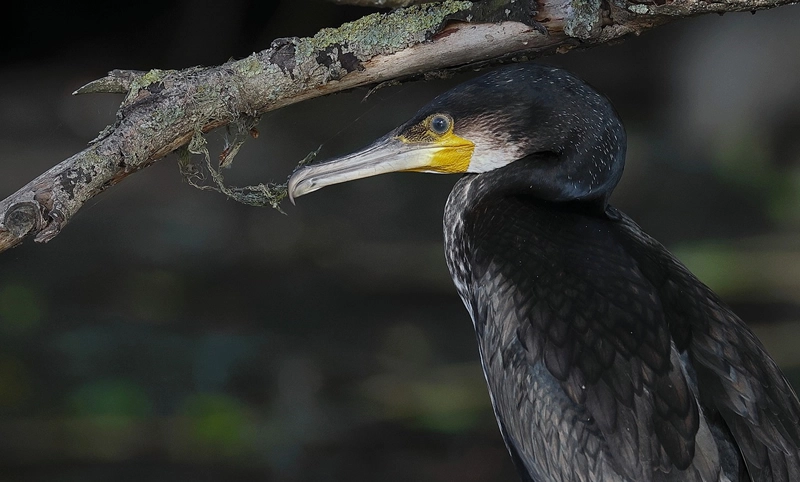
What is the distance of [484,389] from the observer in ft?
14.0

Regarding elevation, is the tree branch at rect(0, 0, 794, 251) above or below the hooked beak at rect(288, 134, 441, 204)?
above

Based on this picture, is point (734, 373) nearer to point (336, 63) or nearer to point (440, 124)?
point (440, 124)

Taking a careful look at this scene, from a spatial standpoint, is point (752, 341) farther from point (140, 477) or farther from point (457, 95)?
point (140, 477)

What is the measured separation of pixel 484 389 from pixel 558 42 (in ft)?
7.69

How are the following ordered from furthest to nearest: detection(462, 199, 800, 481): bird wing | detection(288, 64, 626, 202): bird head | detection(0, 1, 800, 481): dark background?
1. detection(0, 1, 800, 481): dark background
2. detection(288, 64, 626, 202): bird head
3. detection(462, 199, 800, 481): bird wing

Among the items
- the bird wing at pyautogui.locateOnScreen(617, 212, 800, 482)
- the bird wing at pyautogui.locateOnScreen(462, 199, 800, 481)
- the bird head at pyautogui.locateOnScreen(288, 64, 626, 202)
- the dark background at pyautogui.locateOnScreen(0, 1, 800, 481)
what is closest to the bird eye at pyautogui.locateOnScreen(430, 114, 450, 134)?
the bird head at pyautogui.locateOnScreen(288, 64, 626, 202)

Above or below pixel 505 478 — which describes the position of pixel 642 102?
above

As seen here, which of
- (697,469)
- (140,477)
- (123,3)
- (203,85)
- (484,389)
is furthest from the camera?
(123,3)

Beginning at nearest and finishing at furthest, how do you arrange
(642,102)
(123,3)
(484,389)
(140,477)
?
1. (140,477)
2. (484,389)
3. (123,3)
4. (642,102)

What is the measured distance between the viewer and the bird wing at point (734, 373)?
2047 mm

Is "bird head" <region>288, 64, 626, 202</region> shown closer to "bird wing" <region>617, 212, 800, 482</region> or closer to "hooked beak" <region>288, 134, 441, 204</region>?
"hooked beak" <region>288, 134, 441, 204</region>

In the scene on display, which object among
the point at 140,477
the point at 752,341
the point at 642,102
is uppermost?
the point at 752,341

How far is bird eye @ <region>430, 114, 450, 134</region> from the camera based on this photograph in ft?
7.64

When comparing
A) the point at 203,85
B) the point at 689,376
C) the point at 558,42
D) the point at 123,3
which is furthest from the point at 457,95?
the point at 123,3
